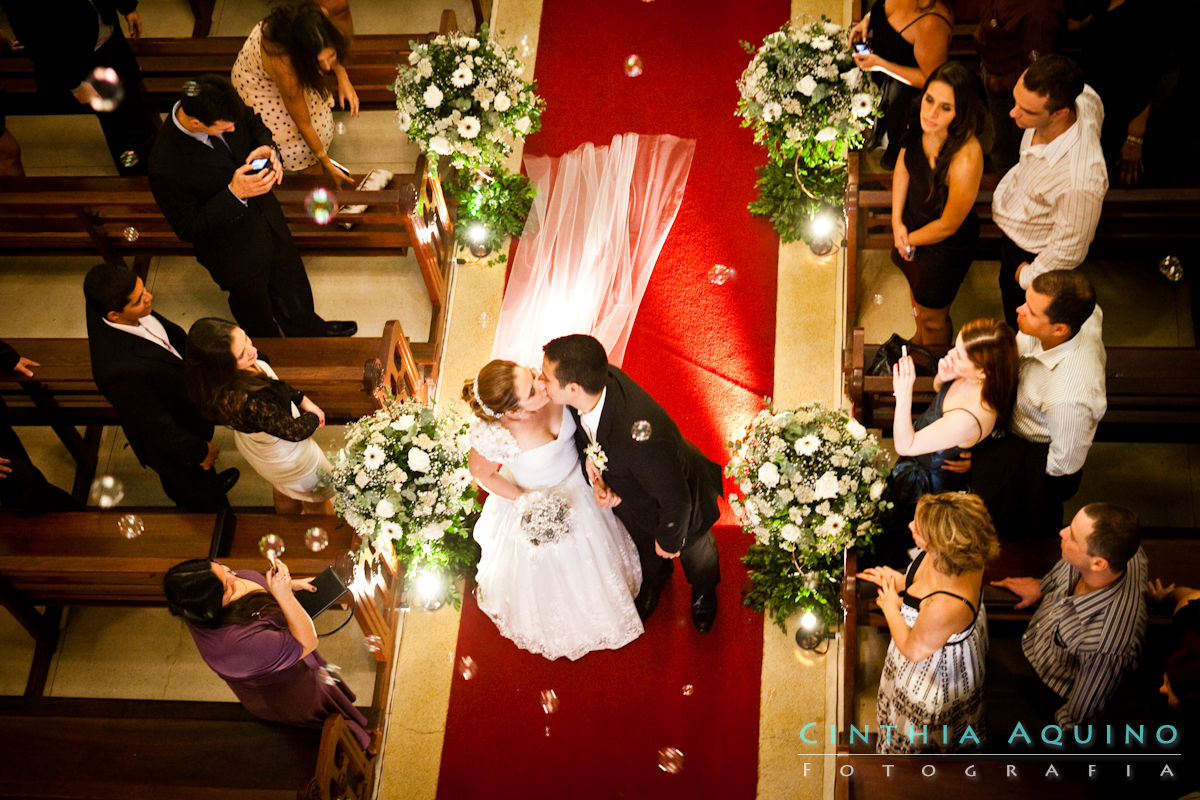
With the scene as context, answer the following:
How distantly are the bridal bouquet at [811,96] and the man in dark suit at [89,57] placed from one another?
153 inches

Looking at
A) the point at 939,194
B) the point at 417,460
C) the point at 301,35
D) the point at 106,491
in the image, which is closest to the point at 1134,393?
the point at 939,194

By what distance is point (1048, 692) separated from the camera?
3.98 meters

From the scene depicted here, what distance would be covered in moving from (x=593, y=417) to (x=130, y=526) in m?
2.39

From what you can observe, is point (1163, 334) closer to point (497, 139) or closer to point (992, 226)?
point (992, 226)

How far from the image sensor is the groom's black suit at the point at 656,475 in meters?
3.76

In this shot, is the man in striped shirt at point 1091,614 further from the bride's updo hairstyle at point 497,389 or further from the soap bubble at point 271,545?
the soap bubble at point 271,545

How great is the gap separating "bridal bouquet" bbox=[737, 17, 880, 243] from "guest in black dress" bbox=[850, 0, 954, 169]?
0.15 m

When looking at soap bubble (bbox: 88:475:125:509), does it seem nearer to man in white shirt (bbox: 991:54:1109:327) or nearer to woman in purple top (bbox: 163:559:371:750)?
woman in purple top (bbox: 163:559:371:750)

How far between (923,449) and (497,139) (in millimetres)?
3283

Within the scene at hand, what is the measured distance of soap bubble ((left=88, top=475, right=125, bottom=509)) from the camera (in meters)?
5.51

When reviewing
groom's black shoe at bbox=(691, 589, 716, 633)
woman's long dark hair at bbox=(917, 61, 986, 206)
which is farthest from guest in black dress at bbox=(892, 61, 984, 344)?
groom's black shoe at bbox=(691, 589, 716, 633)

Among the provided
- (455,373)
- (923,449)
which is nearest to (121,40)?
(455,373)

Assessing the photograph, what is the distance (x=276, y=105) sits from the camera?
5.45 metres

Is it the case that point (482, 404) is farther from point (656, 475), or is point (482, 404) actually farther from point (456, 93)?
point (456, 93)
